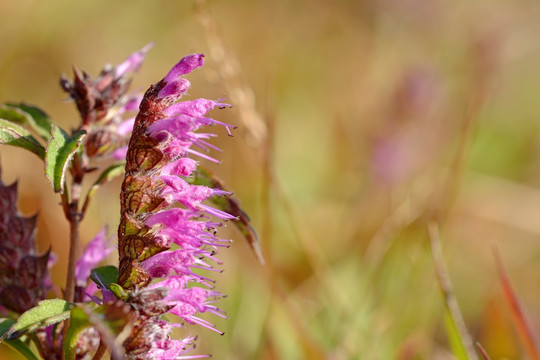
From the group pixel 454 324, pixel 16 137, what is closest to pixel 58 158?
pixel 16 137

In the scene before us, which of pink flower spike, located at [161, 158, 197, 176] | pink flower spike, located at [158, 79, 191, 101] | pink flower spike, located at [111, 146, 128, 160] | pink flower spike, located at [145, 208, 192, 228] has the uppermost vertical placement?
pink flower spike, located at [158, 79, 191, 101]

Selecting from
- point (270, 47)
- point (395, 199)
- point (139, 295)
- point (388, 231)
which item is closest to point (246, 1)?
point (270, 47)

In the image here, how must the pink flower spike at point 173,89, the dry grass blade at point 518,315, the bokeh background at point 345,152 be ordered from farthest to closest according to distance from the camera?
the bokeh background at point 345,152
the dry grass blade at point 518,315
the pink flower spike at point 173,89

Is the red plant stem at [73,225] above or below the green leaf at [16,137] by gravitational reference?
below

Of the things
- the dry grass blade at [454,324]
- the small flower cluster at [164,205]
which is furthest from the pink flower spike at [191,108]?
the dry grass blade at [454,324]

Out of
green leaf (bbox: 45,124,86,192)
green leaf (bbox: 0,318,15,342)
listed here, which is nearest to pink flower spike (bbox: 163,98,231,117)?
green leaf (bbox: 45,124,86,192)

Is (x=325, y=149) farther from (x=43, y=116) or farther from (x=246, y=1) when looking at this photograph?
(x=43, y=116)

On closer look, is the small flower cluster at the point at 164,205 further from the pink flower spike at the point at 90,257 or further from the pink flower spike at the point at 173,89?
the pink flower spike at the point at 90,257

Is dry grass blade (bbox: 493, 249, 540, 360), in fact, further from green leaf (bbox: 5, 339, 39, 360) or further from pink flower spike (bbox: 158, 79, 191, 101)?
green leaf (bbox: 5, 339, 39, 360)
